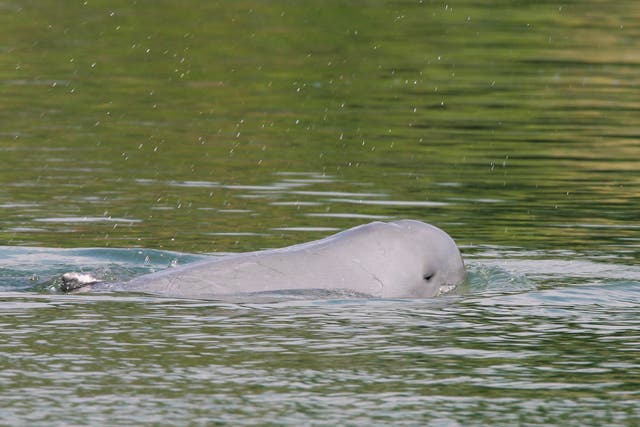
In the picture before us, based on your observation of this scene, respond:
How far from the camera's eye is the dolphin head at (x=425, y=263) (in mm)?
11398

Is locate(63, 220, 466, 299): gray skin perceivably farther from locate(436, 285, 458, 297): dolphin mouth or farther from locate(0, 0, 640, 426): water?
locate(0, 0, 640, 426): water

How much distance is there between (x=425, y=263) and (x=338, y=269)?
1.97ft

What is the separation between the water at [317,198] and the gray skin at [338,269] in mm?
232

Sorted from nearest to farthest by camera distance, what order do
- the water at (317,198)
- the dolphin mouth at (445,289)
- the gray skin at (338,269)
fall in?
the water at (317,198)
the gray skin at (338,269)
the dolphin mouth at (445,289)

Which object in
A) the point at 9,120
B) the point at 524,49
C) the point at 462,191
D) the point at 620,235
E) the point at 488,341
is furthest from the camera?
the point at 524,49

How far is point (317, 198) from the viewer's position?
1673cm

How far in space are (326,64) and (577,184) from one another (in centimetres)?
1155

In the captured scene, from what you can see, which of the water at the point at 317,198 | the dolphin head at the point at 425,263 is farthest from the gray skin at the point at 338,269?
the water at the point at 317,198

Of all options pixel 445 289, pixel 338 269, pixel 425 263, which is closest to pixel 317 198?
pixel 445 289

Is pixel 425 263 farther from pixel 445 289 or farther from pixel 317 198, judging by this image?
pixel 317 198

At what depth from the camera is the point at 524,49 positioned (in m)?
30.8

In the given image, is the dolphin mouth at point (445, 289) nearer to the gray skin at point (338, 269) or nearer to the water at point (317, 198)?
the gray skin at point (338, 269)

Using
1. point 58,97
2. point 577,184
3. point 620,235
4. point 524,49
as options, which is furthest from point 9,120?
point 524,49

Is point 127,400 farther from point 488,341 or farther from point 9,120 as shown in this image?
point 9,120
